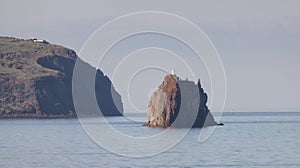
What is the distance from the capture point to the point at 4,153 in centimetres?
11419

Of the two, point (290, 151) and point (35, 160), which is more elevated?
point (290, 151)

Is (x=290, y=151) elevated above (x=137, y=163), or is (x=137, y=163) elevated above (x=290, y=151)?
(x=290, y=151)

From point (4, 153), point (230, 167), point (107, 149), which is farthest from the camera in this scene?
point (107, 149)

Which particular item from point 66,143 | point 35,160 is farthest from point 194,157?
point 66,143

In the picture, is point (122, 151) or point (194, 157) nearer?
point (194, 157)

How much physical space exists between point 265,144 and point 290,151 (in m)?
18.5

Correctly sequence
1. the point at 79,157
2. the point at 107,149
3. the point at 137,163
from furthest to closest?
the point at 107,149 → the point at 79,157 → the point at 137,163

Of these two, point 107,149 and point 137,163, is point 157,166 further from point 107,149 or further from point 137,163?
point 107,149

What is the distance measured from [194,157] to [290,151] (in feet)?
53.6

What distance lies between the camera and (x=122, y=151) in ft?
382

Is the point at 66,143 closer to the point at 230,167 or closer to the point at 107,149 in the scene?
the point at 107,149

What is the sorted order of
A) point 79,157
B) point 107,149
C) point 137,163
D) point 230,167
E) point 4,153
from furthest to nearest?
point 107,149 < point 4,153 < point 79,157 < point 137,163 < point 230,167

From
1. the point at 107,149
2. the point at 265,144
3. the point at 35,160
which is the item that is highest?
the point at 265,144

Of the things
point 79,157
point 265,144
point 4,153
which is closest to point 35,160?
point 79,157
